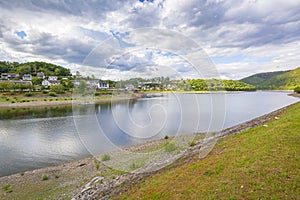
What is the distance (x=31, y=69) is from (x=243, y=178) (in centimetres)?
14338

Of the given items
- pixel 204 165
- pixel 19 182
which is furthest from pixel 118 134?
pixel 204 165

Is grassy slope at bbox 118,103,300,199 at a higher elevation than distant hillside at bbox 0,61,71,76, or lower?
lower

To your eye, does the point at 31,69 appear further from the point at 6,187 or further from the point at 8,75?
the point at 6,187

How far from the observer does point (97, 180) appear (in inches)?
343

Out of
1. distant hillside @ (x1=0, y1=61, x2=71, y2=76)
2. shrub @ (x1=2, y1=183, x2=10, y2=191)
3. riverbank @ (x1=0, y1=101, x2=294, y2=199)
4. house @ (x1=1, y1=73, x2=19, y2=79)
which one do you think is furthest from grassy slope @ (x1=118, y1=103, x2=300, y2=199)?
distant hillside @ (x1=0, y1=61, x2=71, y2=76)

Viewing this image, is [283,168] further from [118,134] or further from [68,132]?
[68,132]

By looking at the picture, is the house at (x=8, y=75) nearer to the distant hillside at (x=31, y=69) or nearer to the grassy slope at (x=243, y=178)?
the distant hillside at (x=31, y=69)

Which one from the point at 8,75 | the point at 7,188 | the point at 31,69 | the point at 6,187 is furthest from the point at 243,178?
the point at 31,69

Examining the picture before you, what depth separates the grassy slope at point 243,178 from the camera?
472cm

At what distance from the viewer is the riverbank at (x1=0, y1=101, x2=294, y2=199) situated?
7754 mm

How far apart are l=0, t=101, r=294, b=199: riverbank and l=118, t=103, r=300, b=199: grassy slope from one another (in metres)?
1.48

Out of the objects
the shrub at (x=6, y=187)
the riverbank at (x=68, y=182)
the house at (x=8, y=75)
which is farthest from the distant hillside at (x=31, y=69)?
the shrub at (x=6, y=187)

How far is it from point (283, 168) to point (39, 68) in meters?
147

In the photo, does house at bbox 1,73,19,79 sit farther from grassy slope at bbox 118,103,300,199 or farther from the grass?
grassy slope at bbox 118,103,300,199
